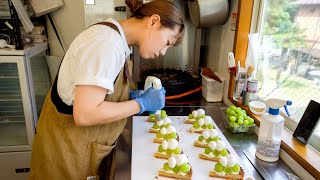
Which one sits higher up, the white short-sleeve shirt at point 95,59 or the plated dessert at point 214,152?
the white short-sleeve shirt at point 95,59

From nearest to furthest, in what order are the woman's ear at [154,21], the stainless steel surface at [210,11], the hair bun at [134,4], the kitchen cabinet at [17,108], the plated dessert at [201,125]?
1. the woman's ear at [154,21]
2. the hair bun at [134,4]
3. the plated dessert at [201,125]
4. the stainless steel surface at [210,11]
5. the kitchen cabinet at [17,108]

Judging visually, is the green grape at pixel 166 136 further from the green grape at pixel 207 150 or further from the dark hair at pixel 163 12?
the dark hair at pixel 163 12

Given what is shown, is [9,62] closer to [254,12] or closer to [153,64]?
[153,64]

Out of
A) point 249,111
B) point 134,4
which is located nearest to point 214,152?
point 249,111

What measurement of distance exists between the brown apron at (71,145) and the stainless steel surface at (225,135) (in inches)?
3.0

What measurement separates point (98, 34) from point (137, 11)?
22cm

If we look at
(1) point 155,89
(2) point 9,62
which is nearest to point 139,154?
(1) point 155,89

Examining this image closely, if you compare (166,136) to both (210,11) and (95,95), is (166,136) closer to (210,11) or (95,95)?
(95,95)

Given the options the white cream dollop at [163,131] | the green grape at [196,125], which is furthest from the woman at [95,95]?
the green grape at [196,125]

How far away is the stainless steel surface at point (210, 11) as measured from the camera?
149 cm

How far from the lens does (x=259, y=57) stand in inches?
55.9

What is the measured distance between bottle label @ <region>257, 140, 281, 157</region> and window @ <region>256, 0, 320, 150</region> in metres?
0.17

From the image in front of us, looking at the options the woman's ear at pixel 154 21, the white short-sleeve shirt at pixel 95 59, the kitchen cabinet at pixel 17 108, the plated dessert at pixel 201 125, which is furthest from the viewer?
the kitchen cabinet at pixel 17 108

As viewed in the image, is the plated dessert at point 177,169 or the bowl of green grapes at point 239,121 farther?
the bowl of green grapes at point 239,121
